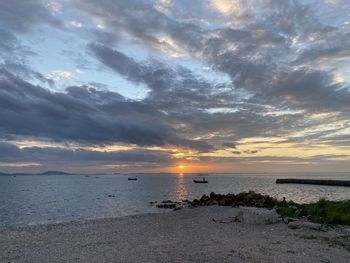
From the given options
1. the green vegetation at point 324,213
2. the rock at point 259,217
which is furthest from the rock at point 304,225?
the green vegetation at point 324,213

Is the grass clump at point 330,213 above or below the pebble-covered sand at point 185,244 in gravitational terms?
above

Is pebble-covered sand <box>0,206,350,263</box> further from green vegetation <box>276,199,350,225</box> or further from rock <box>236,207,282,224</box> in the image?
green vegetation <box>276,199,350,225</box>

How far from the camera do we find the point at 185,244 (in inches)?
672

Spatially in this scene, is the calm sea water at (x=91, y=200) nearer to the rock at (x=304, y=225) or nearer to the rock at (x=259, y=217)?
the rock at (x=259, y=217)

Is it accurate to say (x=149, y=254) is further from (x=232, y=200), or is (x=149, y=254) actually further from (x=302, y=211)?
(x=232, y=200)

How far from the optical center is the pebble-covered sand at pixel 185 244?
13992 mm

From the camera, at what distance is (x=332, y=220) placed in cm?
2252

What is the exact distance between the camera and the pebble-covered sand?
1399 centimetres

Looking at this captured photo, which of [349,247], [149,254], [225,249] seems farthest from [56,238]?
[349,247]

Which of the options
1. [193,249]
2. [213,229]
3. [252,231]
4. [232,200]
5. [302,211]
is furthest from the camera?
[232,200]

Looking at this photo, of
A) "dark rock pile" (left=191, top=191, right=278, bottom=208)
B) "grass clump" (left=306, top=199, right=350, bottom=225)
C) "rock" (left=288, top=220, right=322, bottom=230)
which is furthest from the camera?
"dark rock pile" (left=191, top=191, right=278, bottom=208)

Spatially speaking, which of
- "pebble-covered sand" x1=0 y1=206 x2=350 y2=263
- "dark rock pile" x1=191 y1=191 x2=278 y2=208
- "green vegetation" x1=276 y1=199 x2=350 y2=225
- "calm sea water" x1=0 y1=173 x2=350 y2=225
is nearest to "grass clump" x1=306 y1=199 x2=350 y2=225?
"green vegetation" x1=276 y1=199 x2=350 y2=225

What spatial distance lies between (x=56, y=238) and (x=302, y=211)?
1789 cm

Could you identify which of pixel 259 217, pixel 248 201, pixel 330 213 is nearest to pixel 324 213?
pixel 330 213
